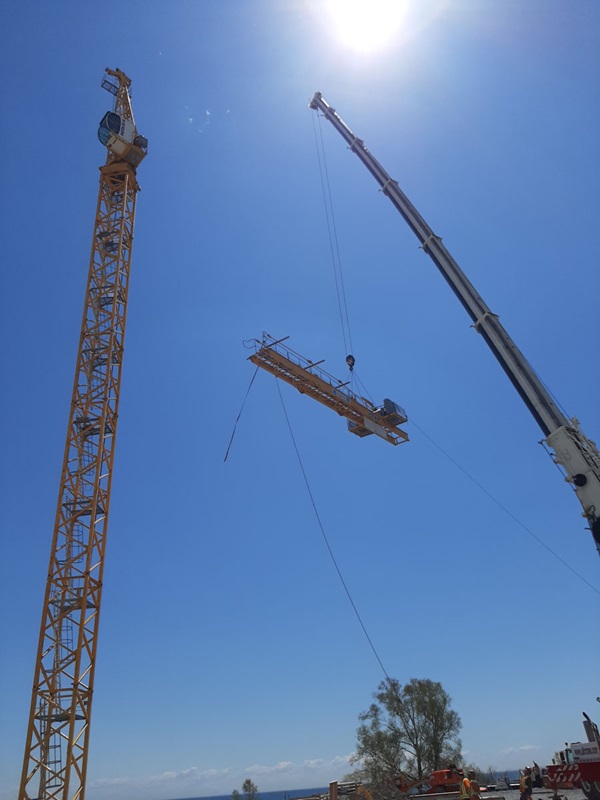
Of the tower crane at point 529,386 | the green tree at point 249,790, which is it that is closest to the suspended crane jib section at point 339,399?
the tower crane at point 529,386

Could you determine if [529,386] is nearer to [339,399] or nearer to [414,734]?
[339,399]

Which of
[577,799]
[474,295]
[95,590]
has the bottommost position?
[577,799]

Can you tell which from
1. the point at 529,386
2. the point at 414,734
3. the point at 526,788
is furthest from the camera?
the point at 414,734

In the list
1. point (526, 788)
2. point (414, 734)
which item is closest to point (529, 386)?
point (526, 788)

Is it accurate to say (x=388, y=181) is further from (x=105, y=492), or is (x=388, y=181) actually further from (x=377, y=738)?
(x=377, y=738)

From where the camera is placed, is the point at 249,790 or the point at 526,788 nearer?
the point at 526,788

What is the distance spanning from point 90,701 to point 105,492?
824 cm

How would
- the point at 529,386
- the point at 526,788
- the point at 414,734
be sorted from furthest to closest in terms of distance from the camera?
the point at 414,734 < the point at 529,386 < the point at 526,788

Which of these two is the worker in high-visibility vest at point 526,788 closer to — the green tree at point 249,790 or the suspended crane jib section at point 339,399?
the suspended crane jib section at point 339,399

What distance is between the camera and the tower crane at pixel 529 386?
48.4 ft

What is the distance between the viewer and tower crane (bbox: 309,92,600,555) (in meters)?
14.8

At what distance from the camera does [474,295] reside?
19.0 meters

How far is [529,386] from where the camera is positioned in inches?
656

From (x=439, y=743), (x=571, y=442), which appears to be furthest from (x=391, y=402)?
(x=439, y=743)
